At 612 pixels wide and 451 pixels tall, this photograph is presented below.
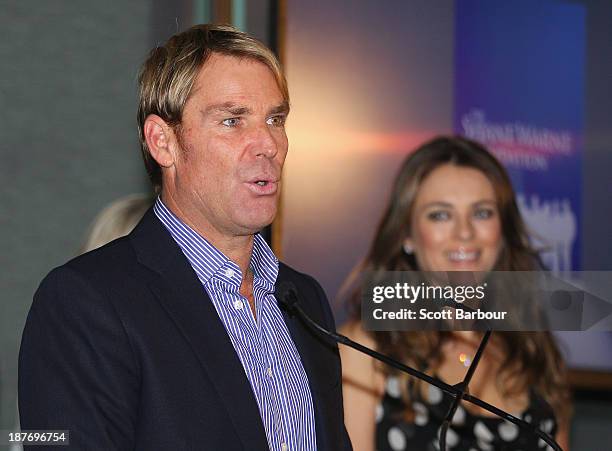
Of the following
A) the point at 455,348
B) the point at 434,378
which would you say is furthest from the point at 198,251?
the point at 455,348

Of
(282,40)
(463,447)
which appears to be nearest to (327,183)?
(282,40)

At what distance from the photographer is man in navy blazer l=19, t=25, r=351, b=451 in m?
1.12

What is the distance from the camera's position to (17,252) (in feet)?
8.08

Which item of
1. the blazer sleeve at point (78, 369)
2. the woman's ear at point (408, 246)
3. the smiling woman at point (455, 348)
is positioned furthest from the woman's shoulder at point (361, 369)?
the blazer sleeve at point (78, 369)

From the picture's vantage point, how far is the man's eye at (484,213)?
7.30 ft

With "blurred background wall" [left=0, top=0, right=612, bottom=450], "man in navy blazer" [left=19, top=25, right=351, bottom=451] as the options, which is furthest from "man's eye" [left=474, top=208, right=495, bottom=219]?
"man in navy blazer" [left=19, top=25, right=351, bottom=451]

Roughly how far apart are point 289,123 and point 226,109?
1.27 meters

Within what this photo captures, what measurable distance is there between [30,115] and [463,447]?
1.50m

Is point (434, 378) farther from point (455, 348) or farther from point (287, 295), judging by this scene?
point (455, 348)

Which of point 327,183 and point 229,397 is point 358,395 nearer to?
point 327,183

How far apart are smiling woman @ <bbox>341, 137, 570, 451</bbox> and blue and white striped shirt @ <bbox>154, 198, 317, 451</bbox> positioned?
807mm

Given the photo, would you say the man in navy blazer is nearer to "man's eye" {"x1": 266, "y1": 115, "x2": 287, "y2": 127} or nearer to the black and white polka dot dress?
"man's eye" {"x1": 266, "y1": 115, "x2": 287, "y2": 127}

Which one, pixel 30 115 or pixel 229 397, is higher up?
pixel 30 115

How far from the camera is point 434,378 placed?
4.10 ft
